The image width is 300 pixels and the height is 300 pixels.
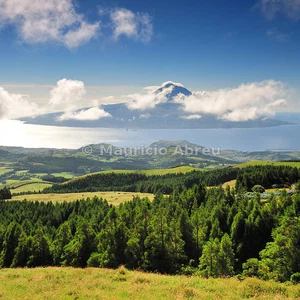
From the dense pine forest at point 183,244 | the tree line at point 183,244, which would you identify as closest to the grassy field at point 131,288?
the tree line at point 183,244

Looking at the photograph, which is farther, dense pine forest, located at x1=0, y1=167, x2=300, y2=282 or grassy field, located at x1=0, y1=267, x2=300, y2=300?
dense pine forest, located at x1=0, y1=167, x2=300, y2=282

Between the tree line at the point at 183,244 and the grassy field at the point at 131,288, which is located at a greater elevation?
the grassy field at the point at 131,288

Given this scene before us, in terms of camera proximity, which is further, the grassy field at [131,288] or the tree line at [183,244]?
the tree line at [183,244]

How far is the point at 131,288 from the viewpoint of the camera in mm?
26844

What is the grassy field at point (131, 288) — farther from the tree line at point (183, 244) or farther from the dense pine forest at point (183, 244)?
the dense pine forest at point (183, 244)

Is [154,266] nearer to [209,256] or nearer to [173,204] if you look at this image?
[209,256]

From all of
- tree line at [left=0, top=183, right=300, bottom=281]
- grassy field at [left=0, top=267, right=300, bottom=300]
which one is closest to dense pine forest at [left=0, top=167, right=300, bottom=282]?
tree line at [left=0, top=183, right=300, bottom=281]

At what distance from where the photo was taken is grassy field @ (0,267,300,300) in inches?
953

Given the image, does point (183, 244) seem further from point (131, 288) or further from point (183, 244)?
point (131, 288)

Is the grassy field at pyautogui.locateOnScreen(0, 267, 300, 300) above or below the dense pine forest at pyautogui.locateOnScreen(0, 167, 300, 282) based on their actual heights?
above

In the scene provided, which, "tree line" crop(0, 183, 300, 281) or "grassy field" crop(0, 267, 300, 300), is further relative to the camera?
"tree line" crop(0, 183, 300, 281)

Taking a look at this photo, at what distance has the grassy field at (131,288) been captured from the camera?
24.2m

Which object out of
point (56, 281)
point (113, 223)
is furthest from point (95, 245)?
point (56, 281)

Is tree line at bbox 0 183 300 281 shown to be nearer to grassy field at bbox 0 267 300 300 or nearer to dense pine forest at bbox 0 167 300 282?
dense pine forest at bbox 0 167 300 282
